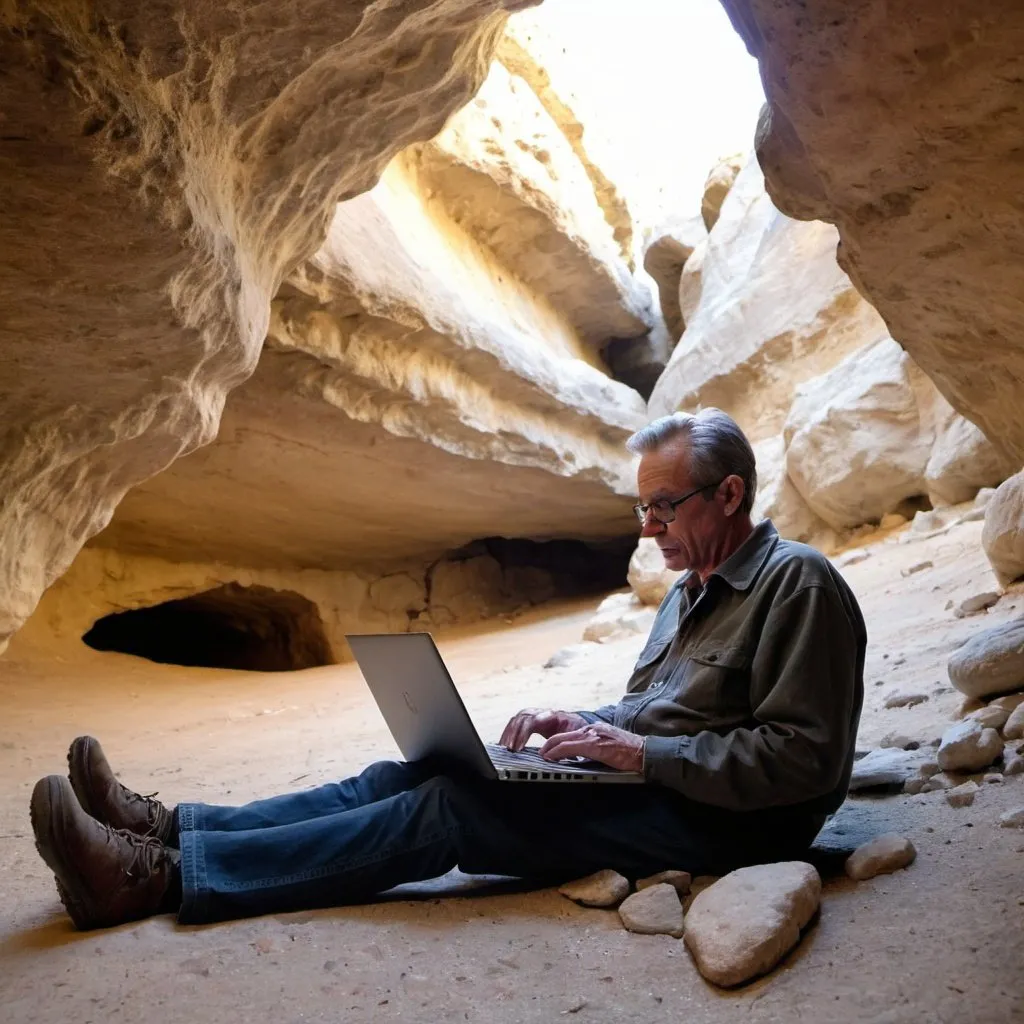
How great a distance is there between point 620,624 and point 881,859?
5.04 m

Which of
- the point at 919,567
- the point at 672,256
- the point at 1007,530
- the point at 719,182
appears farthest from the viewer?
the point at 672,256

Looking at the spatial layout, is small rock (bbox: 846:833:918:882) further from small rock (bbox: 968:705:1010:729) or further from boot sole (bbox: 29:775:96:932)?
boot sole (bbox: 29:775:96:932)

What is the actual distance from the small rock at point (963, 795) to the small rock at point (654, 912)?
2.17ft

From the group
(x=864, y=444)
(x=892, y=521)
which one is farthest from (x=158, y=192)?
(x=892, y=521)

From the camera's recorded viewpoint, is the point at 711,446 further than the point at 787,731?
Yes

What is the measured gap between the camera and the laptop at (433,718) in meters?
1.66

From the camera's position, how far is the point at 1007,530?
3404 millimetres

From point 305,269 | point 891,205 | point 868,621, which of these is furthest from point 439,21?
point 868,621

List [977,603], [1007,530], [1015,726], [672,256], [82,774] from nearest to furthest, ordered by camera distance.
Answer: [82,774] < [1015,726] < [1007,530] < [977,603] < [672,256]

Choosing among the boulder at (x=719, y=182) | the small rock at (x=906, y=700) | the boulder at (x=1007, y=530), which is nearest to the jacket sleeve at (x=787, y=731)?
the small rock at (x=906, y=700)

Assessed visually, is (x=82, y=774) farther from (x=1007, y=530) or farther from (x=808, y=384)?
(x=808, y=384)

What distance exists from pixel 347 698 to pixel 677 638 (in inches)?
154

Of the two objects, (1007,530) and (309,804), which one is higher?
(309,804)

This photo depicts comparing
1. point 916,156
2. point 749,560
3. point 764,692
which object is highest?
point 916,156
